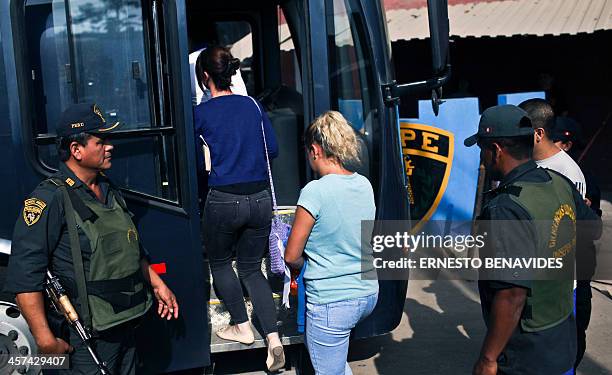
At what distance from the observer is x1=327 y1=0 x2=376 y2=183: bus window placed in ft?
13.5

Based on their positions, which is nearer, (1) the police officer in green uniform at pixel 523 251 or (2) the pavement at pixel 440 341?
(1) the police officer in green uniform at pixel 523 251

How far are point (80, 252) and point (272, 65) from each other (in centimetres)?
314

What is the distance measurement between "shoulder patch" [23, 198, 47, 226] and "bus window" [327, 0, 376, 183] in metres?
1.87

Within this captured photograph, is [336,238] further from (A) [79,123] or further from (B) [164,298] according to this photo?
(A) [79,123]

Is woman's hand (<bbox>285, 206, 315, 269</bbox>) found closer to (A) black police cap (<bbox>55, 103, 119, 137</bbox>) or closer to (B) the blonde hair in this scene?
(B) the blonde hair

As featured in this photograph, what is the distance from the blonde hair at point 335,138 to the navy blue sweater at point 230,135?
3.07ft

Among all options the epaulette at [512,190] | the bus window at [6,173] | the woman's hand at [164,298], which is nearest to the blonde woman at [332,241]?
the woman's hand at [164,298]

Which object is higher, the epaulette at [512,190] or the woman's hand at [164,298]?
the epaulette at [512,190]

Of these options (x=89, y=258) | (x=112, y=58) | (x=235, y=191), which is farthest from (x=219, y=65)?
(x=89, y=258)

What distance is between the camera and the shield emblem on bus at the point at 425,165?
6.91m

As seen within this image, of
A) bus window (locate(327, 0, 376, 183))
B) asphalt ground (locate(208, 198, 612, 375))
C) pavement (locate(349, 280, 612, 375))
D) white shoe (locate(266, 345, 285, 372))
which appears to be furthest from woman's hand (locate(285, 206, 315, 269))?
pavement (locate(349, 280, 612, 375))

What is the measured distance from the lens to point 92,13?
12.1 feet

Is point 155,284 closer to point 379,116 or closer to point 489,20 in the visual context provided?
point 379,116

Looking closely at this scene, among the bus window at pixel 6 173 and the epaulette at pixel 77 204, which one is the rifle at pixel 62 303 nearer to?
the epaulette at pixel 77 204
